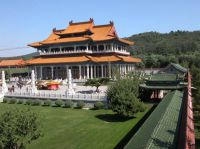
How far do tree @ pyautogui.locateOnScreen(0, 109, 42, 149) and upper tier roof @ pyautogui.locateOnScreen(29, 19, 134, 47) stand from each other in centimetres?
4515

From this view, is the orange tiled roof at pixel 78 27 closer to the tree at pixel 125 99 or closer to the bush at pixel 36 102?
the bush at pixel 36 102

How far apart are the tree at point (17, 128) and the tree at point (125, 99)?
1255 centimetres

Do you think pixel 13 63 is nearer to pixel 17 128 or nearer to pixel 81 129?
pixel 81 129

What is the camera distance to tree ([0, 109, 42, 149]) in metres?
18.7

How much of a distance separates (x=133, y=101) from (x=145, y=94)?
8.15 meters

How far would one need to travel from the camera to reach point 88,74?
207 feet

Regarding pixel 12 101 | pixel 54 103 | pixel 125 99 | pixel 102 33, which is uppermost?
pixel 102 33

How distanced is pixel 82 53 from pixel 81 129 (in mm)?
37602

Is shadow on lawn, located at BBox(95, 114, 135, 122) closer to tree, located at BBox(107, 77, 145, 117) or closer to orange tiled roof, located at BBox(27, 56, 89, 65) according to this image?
tree, located at BBox(107, 77, 145, 117)

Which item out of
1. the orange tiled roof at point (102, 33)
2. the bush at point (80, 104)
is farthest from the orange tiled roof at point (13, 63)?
the bush at point (80, 104)

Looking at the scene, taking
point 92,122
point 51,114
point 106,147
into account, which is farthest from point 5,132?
point 51,114

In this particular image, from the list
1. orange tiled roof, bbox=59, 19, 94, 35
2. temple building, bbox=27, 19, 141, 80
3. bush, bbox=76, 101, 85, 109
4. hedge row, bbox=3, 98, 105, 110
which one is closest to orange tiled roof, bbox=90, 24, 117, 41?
temple building, bbox=27, 19, 141, 80

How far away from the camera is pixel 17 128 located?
19.0 meters

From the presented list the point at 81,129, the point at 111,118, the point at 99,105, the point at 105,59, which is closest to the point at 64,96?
the point at 99,105
